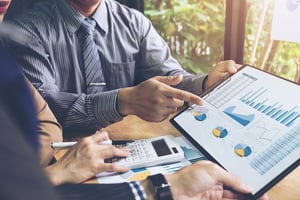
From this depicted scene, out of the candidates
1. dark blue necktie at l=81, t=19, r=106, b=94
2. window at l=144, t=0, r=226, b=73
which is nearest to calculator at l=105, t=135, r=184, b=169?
dark blue necktie at l=81, t=19, r=106, b=94

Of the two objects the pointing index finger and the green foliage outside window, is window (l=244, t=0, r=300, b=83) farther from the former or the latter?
the pointing index finger

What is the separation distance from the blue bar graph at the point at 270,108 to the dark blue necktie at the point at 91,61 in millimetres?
671

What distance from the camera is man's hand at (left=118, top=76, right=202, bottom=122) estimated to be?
1.17 metres

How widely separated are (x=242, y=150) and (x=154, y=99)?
357mm

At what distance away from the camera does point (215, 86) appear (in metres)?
1.17

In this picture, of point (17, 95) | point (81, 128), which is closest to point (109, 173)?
point (81, 128)

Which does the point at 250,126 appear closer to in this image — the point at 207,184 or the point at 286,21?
the point at 207,184

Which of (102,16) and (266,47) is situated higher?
(102,16)

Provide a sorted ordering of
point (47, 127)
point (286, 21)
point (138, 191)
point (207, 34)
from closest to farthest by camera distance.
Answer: point (138, 191)
point (47, 127)
point (286, 21)
point (207, 34)

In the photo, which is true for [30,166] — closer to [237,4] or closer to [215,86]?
[215,86]

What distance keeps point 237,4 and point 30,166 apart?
4.50 feet

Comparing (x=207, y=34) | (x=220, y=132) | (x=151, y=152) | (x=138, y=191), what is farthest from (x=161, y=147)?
(x=207, y=34)

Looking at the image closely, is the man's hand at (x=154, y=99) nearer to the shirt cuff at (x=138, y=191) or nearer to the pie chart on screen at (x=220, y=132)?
the pie chart on screen at (x=220, y=132)

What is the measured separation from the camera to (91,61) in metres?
1.54
